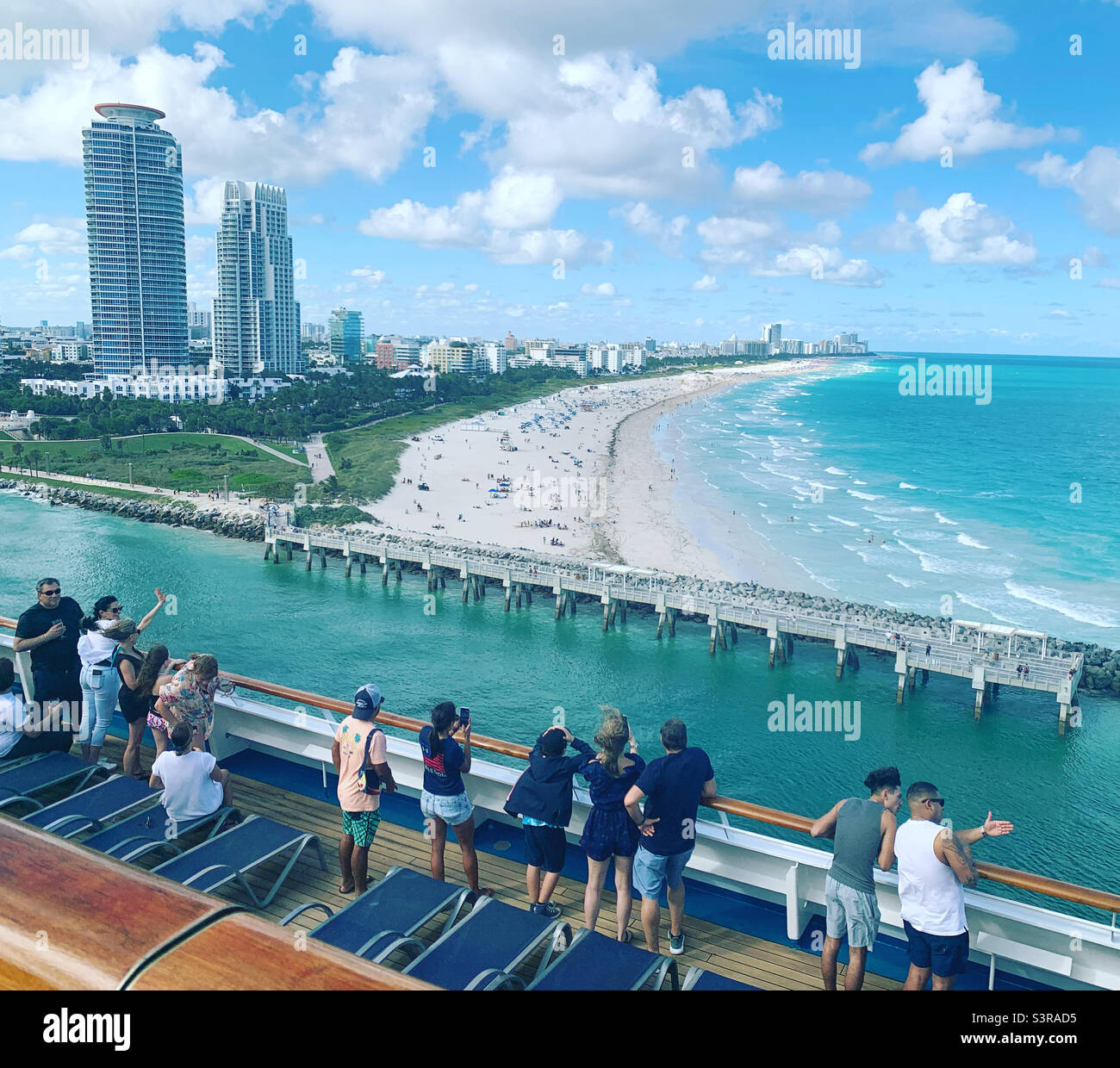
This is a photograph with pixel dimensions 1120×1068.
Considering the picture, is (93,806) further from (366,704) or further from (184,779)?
(366,704)

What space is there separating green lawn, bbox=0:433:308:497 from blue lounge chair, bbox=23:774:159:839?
53180 millimetres

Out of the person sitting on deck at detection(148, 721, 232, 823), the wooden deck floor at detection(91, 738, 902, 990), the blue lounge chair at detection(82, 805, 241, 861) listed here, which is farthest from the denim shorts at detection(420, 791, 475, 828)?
the person sitting on deck at detection(148, 721, 232, 823)

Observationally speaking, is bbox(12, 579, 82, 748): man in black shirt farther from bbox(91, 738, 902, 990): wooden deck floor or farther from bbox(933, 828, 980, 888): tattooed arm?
bbox(933, 828, 980, 888): tattooed arm

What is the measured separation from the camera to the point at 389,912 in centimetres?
475

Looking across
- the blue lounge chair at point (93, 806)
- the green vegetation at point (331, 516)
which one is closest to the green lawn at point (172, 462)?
the green vegetation at point (331, 516)

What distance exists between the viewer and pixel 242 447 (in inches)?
2972

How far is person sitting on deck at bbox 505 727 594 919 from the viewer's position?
18.0 feet

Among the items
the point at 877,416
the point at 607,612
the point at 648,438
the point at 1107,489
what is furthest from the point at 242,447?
the point at 877,416

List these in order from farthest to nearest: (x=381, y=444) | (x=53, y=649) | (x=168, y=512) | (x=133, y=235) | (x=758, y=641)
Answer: (x=133, y=235) < (x=381, y=444) < (x=168, y=512) < (x=758, y=641) < (x=53, y=649)

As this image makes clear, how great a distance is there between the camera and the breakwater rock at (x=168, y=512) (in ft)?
158

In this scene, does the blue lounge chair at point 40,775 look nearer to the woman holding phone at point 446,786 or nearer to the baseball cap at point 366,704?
the baseball cap at point 366,704

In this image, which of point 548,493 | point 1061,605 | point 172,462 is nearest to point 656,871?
point 1061,605

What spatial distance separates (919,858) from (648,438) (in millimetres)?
88389

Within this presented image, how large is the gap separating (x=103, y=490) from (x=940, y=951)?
63266 millimetres
